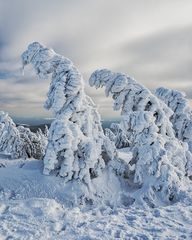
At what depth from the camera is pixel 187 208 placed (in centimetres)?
1049

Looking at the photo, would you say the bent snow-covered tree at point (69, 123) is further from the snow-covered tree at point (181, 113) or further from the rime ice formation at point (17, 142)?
the snow-covered tree at point (181, 113)

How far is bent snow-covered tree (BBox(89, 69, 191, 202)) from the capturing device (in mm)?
13141

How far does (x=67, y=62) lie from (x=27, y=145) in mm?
6850

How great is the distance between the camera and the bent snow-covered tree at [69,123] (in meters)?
13.4

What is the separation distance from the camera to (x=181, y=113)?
21219 mm

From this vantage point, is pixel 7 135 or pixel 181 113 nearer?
pixel 7 135

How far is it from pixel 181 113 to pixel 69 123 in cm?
1016

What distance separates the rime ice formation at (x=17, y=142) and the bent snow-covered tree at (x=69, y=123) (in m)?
4.96

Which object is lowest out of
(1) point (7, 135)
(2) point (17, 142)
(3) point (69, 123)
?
(2) point (17, 142)

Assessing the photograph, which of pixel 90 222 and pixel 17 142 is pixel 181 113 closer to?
pixel 17 142

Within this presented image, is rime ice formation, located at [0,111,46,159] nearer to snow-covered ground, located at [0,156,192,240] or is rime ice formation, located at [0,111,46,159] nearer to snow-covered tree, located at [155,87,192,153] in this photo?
snow-covered ground, located at [0,156,192,240]

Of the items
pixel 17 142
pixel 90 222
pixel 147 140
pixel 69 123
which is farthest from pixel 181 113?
pixel 90 222

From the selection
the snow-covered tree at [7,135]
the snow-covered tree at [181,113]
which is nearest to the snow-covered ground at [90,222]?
the snow-covered tree at [7,135]

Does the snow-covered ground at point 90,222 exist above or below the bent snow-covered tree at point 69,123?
below
